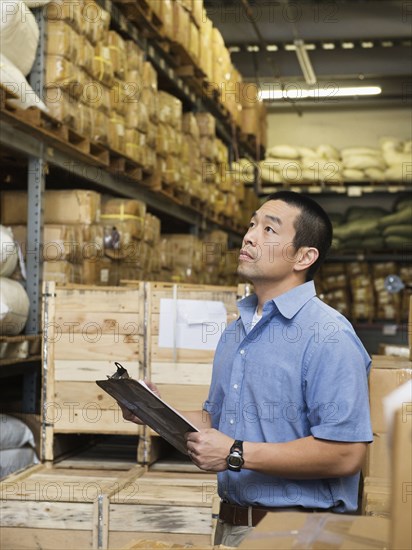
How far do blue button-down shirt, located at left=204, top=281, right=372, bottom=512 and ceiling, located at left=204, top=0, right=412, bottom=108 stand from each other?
835 centimetres

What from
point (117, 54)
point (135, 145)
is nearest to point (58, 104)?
point (117, 54)

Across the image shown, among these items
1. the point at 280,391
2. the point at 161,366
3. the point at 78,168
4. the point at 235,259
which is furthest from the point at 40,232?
the point at 235,259

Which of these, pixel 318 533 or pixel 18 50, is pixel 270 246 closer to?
pixel 318 533

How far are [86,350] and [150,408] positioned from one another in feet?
6.80

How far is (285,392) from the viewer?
2.43 meters

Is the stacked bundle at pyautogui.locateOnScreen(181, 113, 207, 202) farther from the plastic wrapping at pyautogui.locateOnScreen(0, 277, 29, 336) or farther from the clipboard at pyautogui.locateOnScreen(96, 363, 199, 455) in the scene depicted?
the clipboard at pyautogui.locateOnScreen(96, 363, 199, 455)

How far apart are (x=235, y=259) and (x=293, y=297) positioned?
7833 millimetres

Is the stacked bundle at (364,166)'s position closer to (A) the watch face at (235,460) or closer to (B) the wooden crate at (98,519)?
(B) the wooden crate at (98,519)

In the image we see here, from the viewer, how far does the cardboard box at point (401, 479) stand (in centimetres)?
119

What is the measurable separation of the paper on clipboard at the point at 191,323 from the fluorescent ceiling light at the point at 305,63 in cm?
827

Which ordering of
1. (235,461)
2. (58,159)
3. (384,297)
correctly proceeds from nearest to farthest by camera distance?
1. (235,461)
2. (58,159)
3. (384,297)

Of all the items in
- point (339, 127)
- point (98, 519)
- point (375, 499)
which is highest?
point (339, 127)

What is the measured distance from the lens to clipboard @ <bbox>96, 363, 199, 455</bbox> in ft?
7.66

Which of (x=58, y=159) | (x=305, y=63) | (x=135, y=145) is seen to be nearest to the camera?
(x=58, y=159)
